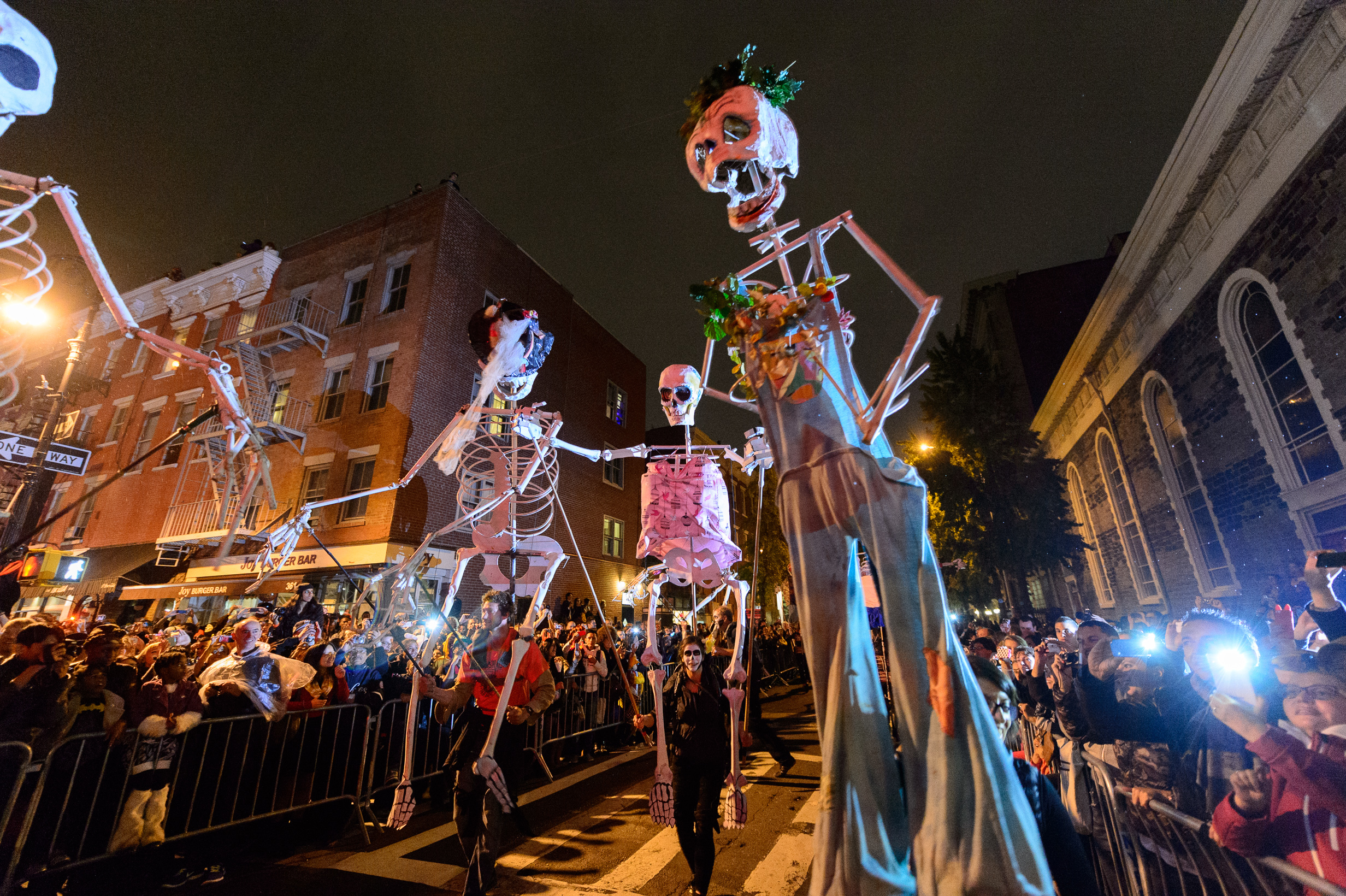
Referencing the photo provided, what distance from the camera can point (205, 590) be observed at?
1553cm

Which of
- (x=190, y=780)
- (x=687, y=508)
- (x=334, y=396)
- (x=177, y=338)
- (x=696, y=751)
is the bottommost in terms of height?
(x=190, y=780)

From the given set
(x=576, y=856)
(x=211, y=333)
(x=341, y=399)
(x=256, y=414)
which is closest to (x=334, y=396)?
(x=341, y=399)

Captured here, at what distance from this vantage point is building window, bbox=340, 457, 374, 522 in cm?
1469

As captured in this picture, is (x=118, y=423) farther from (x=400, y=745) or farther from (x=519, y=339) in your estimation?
(x=519, y=339)

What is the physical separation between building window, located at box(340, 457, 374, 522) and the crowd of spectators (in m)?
14.8

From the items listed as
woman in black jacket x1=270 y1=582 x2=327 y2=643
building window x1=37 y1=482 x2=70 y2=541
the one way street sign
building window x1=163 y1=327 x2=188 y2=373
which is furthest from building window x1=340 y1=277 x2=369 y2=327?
building window x1=37 y1=482 x2=70 y2=541

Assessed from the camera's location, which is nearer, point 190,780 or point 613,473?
point 190,780

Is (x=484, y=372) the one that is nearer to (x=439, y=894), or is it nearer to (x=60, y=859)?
(x=439, y=894)

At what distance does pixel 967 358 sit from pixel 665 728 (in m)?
21.3

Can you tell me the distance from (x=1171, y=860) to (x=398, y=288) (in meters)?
18.9

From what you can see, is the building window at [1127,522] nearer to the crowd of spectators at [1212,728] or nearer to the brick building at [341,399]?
the crowd of spectators at [1212,728]

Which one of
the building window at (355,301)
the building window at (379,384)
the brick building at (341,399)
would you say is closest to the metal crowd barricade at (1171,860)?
the brick building at (341,399)

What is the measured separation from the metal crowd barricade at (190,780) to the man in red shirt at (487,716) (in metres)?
2.00

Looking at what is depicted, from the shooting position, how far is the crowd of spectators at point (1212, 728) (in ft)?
7.49
